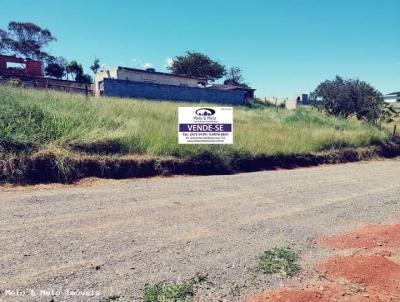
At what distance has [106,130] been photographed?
377 inches

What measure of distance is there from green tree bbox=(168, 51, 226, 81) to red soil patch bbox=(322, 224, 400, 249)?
1953 inches

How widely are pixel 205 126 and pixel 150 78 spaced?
2265cm

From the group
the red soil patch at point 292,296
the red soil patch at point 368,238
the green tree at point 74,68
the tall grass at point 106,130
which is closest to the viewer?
the red soil patch at point 292,296

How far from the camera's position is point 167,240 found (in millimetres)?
4496

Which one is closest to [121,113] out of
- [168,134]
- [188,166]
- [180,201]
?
[168,134]

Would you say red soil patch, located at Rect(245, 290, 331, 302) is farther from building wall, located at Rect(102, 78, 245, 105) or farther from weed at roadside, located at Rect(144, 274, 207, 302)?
building wall, located at Rect(102, 78, 245, 105)

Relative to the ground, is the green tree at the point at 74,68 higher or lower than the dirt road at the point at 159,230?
higher

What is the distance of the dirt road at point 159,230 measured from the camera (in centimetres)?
341

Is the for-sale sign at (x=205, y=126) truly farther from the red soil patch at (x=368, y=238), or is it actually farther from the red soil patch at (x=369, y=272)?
the red soil patch at (x=369, y=272)

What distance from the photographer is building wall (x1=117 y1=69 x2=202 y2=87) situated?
31.3 metres

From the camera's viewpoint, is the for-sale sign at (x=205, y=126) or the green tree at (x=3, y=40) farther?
the green tree at (x=3, y=40)

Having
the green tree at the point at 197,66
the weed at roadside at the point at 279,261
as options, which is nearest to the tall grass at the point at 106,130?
the weed at roadside at the point at 279,261

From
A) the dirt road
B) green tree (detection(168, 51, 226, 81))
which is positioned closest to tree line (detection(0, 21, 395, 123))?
green tree (detection(168, 51, 226, 81))

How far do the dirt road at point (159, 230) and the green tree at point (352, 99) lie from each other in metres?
17.2
